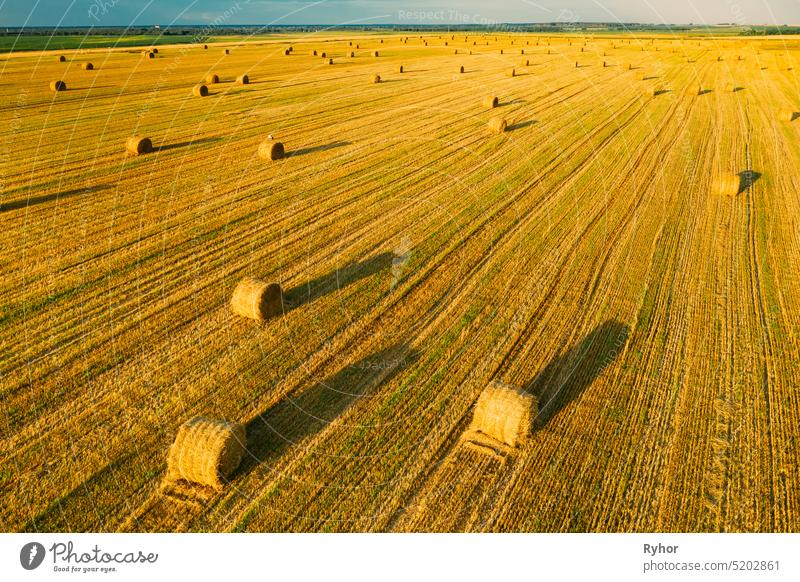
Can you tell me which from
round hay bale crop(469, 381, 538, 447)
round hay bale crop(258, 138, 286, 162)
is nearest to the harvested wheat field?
round hay bale crop(469, 381, 538, 447)

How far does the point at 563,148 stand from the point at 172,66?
4481 centimetres

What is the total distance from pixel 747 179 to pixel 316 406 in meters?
21.2

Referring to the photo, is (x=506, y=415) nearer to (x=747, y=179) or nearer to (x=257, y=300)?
(x=257, y=300)

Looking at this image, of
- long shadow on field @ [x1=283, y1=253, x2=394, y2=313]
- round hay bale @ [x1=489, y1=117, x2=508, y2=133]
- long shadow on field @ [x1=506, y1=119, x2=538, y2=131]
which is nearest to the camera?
long shadow on field @ [x1=283, y1=253, x2=394, y2=313]

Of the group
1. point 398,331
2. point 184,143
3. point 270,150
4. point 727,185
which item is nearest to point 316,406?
point 398,331

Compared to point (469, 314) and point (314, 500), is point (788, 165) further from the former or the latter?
point (314, 500)

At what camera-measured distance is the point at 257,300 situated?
11.3 m

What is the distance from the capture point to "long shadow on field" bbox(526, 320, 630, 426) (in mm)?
9523

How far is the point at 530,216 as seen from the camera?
1720cm

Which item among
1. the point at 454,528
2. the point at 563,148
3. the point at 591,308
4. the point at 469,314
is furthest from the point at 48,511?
the point at 563,148

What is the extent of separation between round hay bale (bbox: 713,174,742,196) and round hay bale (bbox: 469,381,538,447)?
15664 millimetres

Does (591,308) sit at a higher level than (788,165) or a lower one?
lower
